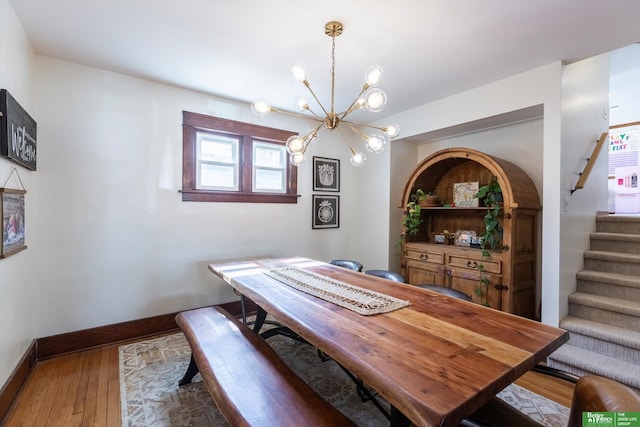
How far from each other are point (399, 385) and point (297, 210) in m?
3.21

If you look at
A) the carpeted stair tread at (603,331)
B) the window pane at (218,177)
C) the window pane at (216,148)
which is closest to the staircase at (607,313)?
the carpeted stair tread at (603,331)

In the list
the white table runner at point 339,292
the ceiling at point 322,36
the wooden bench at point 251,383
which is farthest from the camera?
the ceiling at point 322,36

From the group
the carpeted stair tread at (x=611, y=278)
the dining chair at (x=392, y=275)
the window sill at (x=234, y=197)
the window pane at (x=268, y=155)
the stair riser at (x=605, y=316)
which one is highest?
the window pane at (x=268, y=155)

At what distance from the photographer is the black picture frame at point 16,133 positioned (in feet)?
5.63

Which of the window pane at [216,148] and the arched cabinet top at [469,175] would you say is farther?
the window pane at [216,148]

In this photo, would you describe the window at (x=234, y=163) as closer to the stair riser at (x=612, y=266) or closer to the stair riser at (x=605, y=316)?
the stair riser at (x=605, y=316)

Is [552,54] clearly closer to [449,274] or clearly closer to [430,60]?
[430,60]

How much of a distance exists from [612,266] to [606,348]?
3.19 ft

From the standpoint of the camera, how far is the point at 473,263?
303 centimetres

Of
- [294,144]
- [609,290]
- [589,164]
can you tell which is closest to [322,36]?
[294,144]

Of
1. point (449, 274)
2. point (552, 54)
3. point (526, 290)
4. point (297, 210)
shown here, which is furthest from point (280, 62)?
point (526, 290)

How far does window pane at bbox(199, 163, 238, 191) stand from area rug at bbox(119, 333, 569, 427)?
5.65 feet

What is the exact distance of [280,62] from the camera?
259 centimetres

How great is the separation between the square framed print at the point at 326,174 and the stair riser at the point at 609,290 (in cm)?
297
